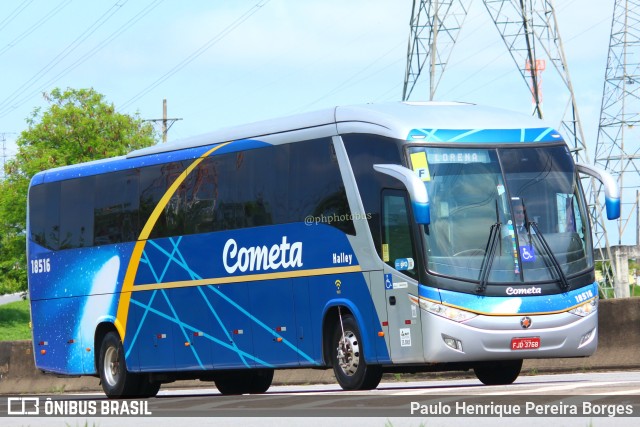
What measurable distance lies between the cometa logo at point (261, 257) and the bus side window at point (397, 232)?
6.05 feet

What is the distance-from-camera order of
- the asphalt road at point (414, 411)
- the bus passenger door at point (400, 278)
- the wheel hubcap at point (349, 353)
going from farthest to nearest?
the wheel hubcap at point (349, 353), the bus passenger door at point (400, 278), the asphalt road at point (414, 411)

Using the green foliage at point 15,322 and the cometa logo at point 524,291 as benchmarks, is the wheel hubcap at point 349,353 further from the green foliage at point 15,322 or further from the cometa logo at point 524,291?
the green foliage at point 15,322

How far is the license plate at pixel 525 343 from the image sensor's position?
58.5 ft

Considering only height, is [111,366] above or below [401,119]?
below

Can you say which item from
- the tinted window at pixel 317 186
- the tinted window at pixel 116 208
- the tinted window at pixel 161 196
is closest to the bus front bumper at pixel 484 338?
the tinted window at pixel 317 186

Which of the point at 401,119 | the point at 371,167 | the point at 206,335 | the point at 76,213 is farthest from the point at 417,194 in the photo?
the point at 76,213

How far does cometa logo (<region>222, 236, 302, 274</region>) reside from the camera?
65.8ft

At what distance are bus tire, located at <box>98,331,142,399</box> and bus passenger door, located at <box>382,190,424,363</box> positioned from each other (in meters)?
6.71

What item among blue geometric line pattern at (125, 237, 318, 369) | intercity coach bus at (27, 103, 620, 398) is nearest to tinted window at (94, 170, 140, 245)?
intercity coach bus at (27, 103, 620, 398)

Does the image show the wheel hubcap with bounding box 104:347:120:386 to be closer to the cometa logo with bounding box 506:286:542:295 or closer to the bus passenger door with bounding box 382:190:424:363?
the bus passenger door with bounding box 382:190:424:363

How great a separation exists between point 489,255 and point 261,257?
3.99 metres

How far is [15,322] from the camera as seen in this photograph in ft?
342

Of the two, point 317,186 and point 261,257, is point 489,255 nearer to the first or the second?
point 317,186

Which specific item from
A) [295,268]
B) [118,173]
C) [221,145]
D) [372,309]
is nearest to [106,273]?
[118,173]
